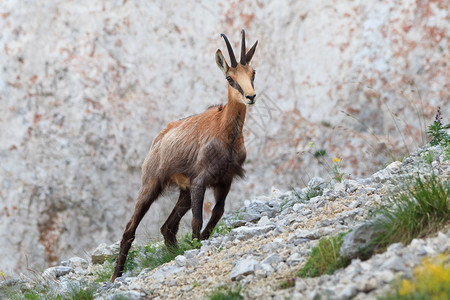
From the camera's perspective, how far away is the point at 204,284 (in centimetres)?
471

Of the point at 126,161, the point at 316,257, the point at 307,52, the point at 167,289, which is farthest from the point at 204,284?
the point at 307,52

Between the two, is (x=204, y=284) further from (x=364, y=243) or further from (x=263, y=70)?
(x=263, y=70)

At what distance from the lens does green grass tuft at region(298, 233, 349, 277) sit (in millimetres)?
4129

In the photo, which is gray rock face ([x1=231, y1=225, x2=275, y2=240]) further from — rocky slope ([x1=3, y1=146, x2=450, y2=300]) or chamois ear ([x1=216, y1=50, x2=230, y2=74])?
chamois ear ([x1=216, y1=50, x2=230, y2=74])

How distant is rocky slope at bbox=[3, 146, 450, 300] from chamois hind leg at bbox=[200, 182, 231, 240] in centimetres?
19

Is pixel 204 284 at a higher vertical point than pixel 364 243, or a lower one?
lower

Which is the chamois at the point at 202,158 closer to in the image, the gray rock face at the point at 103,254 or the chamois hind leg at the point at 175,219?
the chamois hind leg at the point at 175,219

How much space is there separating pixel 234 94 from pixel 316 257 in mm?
2951

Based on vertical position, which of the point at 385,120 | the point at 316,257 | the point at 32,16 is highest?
the point at 32,16

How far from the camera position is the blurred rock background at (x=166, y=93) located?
10.4 metres

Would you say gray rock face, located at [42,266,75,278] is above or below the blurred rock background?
below

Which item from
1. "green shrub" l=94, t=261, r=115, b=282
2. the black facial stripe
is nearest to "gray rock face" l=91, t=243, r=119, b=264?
"green shrub" l=94, t=261, r=115, b=282

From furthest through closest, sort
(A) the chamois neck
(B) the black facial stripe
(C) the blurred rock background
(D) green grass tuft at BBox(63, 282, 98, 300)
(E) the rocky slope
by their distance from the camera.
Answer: (C) the blurred rock background
(A) the chamois neck
(B) the black facial stripe
(D) green grass tuft at BBox(63, 282, 98, 300)
(E) the rocky slope

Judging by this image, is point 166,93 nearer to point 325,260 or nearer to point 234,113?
point 234,113
